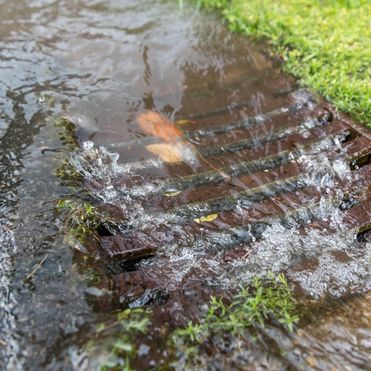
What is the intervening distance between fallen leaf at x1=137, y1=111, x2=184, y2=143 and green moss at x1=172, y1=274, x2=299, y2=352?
6.02 ft

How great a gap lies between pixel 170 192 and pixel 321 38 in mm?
3074

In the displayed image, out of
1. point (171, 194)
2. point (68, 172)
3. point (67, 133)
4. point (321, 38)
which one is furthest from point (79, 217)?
point (321, 38)

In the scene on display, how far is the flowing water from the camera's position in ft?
8.18

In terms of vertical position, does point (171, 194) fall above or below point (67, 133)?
below

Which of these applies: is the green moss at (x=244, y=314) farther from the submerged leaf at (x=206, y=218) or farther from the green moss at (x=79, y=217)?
the green moss at (x=79, y=217)

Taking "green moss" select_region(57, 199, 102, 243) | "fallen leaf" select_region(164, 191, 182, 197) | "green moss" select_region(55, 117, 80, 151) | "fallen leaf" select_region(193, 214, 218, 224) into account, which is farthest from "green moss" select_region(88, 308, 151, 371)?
"green moss" select_region(55, 117, 80, 151)

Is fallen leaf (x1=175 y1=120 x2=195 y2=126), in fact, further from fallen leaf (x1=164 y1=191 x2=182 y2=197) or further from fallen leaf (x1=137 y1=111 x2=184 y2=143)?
fallen leaf (x1=164 y1=191 x2=182 y2=197)

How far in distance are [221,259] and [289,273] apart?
45cm

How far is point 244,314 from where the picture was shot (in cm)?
260

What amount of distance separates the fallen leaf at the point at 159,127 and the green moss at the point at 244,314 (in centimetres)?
183

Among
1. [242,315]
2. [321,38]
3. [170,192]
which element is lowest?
[170,192]

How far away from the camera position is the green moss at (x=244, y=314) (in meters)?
2.44

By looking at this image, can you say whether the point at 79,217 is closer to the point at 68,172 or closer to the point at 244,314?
the point at 68,172

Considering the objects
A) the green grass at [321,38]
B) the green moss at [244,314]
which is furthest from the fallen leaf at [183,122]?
the green moss at [244,314]
